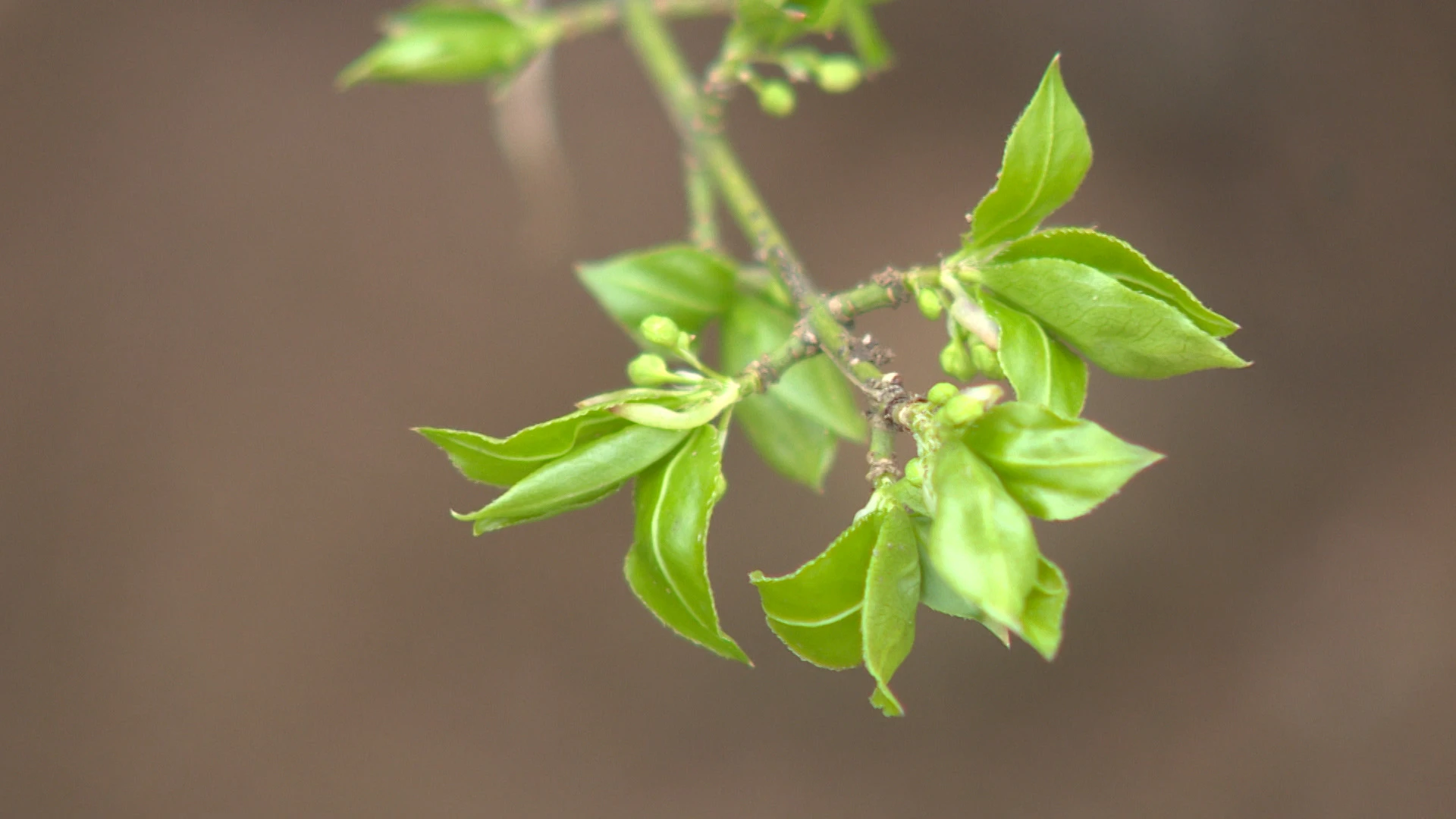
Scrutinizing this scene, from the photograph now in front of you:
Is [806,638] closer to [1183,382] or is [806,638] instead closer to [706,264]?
[706,264]

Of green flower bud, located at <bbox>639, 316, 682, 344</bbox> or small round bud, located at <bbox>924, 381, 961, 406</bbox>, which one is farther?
green flower bud, located at <bbox>639, 316, 682, 344</bbox>

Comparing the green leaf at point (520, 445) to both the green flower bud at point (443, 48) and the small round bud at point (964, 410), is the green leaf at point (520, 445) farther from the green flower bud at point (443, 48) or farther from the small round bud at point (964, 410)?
the green flower bud at point (443, 48)

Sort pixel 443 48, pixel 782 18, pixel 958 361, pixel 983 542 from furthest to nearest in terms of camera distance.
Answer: pixel 443 48, pixel 782 18, pixel 958 361, pixel 983 542

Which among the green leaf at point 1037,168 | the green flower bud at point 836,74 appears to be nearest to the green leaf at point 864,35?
the green flower bud at point 836,74

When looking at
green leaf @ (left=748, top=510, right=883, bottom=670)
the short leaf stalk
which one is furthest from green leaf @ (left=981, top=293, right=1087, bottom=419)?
green leaf @ (left=748, top=510, right=883, bottom=670)

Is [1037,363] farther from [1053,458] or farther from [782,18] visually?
[782,18]


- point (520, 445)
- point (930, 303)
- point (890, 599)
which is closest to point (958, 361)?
point (930, 303)

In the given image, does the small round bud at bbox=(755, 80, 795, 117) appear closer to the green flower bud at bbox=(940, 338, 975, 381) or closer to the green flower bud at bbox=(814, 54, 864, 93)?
the green flower bud at bbox=(814, 54, 864, 93)

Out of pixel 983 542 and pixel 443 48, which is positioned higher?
pixel 443 48
